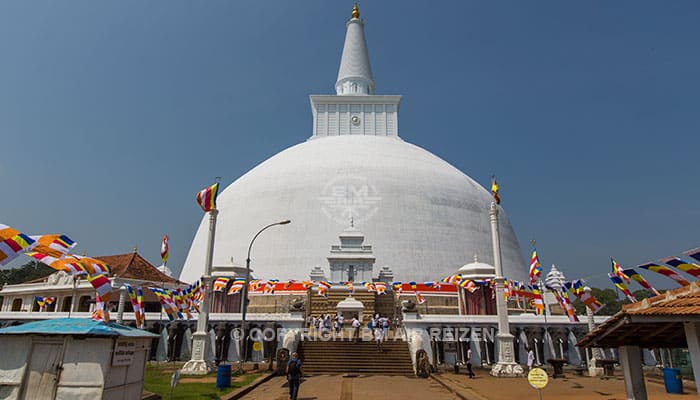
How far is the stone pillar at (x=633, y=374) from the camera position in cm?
809

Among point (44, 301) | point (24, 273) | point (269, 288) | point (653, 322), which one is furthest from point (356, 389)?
point (24, 273)

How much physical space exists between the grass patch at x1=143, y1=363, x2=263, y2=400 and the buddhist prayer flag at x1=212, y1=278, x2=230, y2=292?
10242mm

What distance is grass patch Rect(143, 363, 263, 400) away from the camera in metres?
13.6

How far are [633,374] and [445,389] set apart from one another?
8968 mm

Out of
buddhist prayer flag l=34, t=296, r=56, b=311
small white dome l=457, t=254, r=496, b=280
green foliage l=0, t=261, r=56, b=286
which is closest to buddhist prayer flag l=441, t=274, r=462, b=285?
small white dome l=457, t=254, r=496, b=280

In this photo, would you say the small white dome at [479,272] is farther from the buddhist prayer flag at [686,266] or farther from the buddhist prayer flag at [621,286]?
the buddhist prayer flag at [686,266]

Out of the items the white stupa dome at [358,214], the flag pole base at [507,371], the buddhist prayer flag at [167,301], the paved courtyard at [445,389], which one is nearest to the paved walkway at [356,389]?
the paved courtyard at [445,389]

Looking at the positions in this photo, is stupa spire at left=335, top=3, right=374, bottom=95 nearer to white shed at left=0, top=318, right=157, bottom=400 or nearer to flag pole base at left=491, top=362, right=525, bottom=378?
flag pole base at left=491, top=362, right=525, bottom=378

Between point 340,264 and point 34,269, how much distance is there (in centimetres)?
6255

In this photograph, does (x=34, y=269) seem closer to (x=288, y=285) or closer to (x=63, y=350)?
(x=288, y=285)

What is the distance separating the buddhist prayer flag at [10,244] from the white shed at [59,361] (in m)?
3.29

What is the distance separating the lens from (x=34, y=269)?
7262 cm

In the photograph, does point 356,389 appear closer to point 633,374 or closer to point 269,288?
point 633,374

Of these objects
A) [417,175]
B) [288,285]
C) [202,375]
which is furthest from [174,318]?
[417,175]
